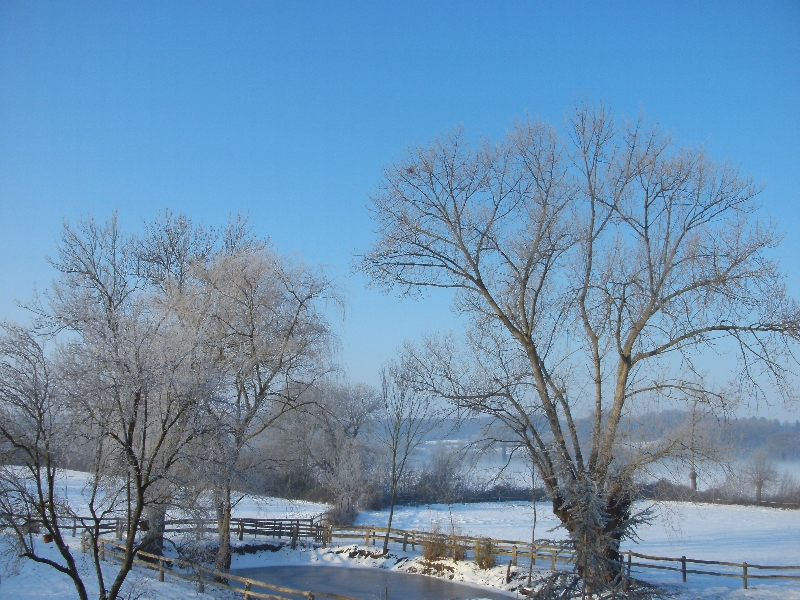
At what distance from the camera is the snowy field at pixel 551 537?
12227 millimetres

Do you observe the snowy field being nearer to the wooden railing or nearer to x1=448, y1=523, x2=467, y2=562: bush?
the wooden railing

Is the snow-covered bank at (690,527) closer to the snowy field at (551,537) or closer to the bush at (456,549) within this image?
the snowy field at (551,537)

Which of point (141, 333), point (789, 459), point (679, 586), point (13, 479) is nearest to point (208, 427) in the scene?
point (141, 333)

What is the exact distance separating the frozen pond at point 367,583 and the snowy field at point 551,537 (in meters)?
1.08

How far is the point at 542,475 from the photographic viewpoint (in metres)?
11.7

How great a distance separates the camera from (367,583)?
62.2 feet

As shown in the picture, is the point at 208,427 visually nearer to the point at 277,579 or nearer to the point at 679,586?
the point at 277,579

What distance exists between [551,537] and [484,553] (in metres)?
9.21

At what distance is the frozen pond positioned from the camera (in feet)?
55.4

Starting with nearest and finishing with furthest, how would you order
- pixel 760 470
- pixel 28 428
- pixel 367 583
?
pixel 28 428
pixel 367 583
pixel 760 470

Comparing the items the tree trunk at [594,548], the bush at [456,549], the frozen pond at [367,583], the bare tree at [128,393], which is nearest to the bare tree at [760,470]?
the bush at [456,549]

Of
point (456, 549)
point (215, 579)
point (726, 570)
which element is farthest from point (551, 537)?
point (215, 579)

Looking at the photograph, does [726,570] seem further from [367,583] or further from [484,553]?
[367,583]

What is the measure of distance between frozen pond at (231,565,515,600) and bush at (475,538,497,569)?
3.89 ft
